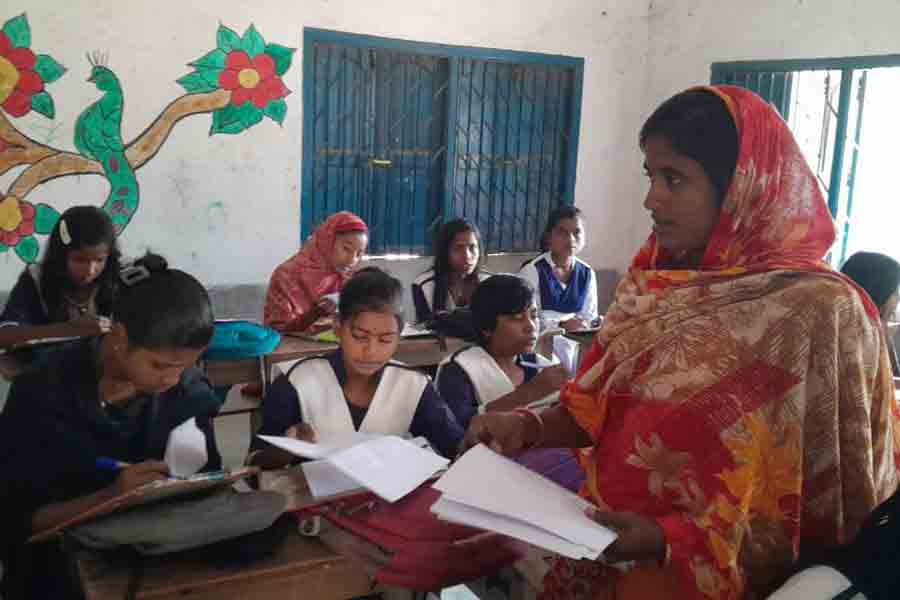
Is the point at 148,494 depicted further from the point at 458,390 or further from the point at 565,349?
the point at 565,349

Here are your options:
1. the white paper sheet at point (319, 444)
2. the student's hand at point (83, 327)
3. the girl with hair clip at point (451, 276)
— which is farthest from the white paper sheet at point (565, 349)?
the white paper sheet at point (319, 444)

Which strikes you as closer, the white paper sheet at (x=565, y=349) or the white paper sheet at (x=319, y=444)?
the white paper sheet at (x=319, y=444)

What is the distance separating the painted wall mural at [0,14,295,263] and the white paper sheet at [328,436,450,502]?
12.1ft

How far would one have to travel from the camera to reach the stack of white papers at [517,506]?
117 cm

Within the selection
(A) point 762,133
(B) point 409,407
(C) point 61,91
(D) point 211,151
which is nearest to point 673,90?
(D) point 211,151

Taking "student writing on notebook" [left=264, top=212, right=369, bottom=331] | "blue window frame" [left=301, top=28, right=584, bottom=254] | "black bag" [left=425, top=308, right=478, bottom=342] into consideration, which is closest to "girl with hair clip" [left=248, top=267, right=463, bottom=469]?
"black bag" [left=425, top=308, right=478, bottom=342]

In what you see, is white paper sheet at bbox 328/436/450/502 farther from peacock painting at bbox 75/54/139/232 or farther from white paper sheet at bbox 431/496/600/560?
peacock painting at bbox 75/54/139/232

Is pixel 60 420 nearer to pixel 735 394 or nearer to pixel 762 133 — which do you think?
pixel 735 394

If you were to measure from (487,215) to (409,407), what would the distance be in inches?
162

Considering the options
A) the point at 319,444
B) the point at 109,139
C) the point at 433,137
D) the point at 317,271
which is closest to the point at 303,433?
the point at 319,444

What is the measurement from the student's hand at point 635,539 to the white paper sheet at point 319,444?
653mm

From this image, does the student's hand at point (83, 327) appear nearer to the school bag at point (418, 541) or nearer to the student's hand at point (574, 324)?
the school bag at point (418, 541)

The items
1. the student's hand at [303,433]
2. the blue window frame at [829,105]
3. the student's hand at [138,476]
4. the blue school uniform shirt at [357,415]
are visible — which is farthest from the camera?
the blue window frame at [829,105]

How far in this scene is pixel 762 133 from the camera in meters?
1.24
